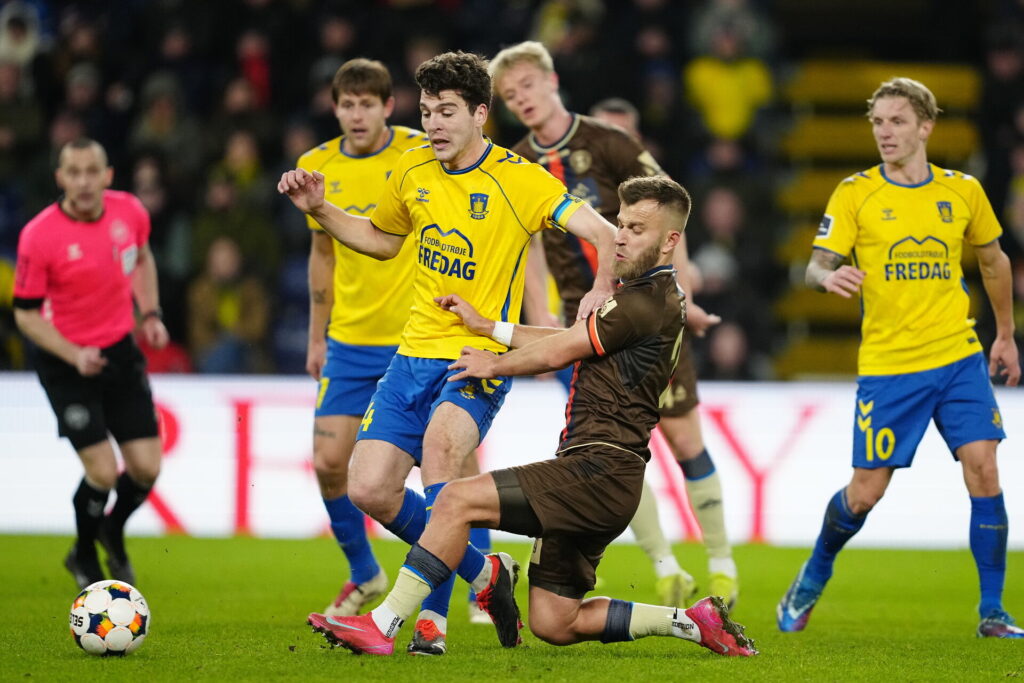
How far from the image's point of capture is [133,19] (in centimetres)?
1546

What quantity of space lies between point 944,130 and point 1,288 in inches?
392

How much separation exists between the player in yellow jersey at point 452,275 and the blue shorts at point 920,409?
194 centimetres

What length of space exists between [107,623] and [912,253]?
3938 mm

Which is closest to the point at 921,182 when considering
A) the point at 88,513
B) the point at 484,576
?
the point at 484,576

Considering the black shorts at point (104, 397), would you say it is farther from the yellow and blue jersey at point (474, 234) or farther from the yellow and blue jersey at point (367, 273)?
the yellow and blue jersey at point (474, 234)

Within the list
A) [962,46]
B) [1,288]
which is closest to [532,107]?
[1,288]

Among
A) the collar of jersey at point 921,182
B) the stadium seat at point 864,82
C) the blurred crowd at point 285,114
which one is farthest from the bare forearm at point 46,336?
the stadium seat at point 864,82

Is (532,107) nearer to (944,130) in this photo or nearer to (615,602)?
(615,602)

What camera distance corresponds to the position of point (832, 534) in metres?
7.04

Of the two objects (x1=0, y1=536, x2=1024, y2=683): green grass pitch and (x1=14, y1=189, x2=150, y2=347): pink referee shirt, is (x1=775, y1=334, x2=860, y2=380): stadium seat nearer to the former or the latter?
(x1=0, y1=536, x2=1024, y2=683): green grass pitch

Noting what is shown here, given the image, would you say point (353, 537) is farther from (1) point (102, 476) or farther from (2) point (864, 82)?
(2) point (864, 82)

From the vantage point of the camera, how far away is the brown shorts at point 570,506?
5438mm

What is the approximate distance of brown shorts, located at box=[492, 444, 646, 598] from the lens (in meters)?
5.44

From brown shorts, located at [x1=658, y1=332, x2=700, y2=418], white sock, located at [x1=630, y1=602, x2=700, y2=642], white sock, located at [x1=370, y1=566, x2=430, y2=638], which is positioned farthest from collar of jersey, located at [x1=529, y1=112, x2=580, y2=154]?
white sock, located at [x1=370, y1=566, x2=430, y2=638]
